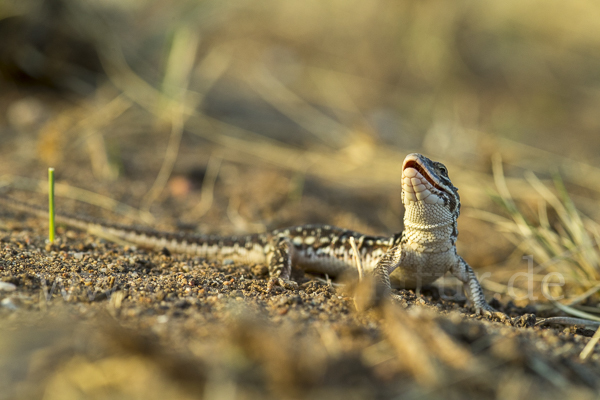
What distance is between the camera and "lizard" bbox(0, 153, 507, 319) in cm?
390

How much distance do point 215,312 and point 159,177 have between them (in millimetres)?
4007

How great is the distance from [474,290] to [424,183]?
983mm

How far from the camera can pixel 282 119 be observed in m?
9.34

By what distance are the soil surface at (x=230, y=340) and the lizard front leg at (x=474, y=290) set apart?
0.17 meters

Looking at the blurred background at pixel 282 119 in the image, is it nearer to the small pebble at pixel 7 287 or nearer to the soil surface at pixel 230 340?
the soil surface at pixel 230 340

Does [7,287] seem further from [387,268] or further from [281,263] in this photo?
[387,268]

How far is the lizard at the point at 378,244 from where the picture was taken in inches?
154

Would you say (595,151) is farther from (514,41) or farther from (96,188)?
(96,188)

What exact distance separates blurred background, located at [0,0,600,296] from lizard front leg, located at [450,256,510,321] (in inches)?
40.7

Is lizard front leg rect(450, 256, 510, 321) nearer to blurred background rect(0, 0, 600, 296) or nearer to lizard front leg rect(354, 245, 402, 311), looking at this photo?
lizard front leg rect(354, 245, 402, 311)

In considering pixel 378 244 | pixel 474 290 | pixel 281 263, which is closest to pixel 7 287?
pixel 281 263

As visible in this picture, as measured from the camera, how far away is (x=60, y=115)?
741 cm

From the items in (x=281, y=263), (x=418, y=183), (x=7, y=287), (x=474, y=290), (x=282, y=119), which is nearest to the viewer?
(x=7, y=287)

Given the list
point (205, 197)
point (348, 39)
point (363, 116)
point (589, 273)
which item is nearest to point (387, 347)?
point (589, 273)
